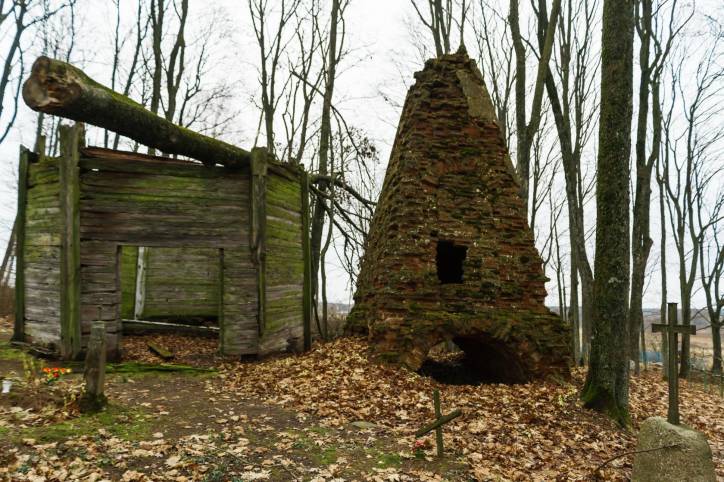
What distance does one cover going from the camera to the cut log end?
15.4 ft

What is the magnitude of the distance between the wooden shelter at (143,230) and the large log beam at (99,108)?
0.04 metres

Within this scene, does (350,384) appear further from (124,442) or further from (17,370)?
(17,370)

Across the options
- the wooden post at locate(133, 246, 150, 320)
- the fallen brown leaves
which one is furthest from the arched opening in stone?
the wooden post at locate(133, 246, 150, 320)

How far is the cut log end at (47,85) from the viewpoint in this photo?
185 inches

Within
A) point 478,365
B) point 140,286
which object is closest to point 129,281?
point 140,286

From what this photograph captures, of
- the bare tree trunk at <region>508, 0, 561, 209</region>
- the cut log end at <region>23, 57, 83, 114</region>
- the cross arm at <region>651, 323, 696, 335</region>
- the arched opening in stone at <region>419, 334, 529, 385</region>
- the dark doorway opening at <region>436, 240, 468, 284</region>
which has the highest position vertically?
the bare tree trunk at <region>508, 0, 561, 209</region>

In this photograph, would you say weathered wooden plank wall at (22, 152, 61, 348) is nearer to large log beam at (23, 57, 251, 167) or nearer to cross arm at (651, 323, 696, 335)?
large log beam at (23, 57, 251, 167)

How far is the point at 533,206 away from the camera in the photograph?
58.6 ft

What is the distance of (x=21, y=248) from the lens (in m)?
8.78

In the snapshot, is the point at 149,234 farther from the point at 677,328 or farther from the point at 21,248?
the point at 677,328

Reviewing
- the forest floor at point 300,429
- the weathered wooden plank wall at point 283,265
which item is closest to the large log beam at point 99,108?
the weathered wooden plank wall at point 283,265

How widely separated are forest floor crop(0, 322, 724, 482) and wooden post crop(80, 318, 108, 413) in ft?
0.52

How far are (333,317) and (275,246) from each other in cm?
962

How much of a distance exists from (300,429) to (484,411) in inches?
103
